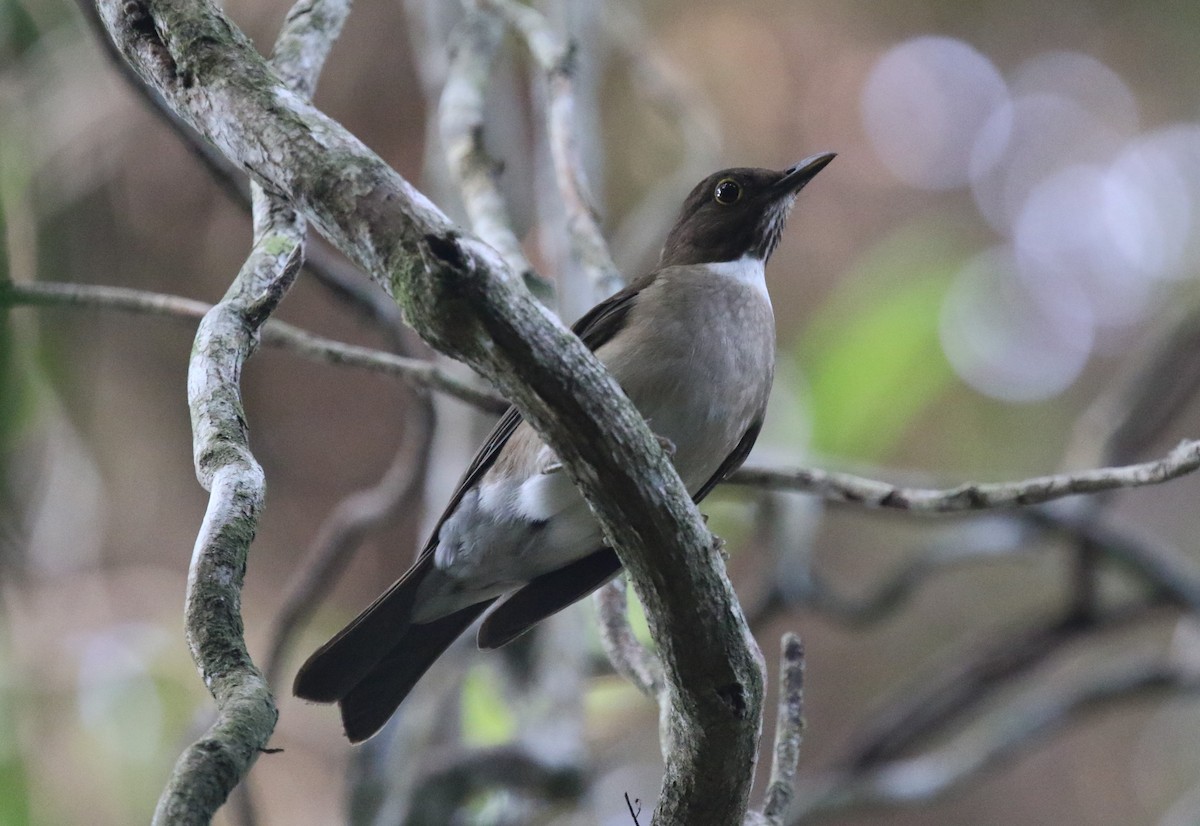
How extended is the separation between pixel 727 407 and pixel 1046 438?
6523 mm

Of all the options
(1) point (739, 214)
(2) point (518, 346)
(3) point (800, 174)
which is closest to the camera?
(2) point (518, 346)

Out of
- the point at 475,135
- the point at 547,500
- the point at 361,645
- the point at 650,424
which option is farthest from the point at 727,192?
the point at 361,645

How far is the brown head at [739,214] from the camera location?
4.99 metres

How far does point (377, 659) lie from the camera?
4164 millimetres

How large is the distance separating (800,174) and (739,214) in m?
0.32

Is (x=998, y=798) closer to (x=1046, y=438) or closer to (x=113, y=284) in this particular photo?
(x=1046, y=438)

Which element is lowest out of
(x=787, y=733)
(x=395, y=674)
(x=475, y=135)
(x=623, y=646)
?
(x=787, y=733)

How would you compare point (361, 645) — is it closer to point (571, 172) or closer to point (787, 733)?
point (787, 733)

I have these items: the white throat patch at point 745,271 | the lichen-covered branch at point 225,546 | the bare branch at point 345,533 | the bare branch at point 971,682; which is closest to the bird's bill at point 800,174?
the white throat patch at point 745,271

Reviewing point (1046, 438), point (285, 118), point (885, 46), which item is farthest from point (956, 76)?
point (285, 118)

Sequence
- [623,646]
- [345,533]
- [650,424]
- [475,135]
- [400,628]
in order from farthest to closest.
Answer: [345,533], [475,135], [400,628], [650,424], [623,646]

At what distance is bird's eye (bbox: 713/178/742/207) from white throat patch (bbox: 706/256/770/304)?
0.88ft

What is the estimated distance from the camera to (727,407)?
13.4 feet

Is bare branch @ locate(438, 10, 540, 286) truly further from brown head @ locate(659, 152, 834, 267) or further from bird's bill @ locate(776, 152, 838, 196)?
bird's bill @ locate(776, 152, 838, 196)
